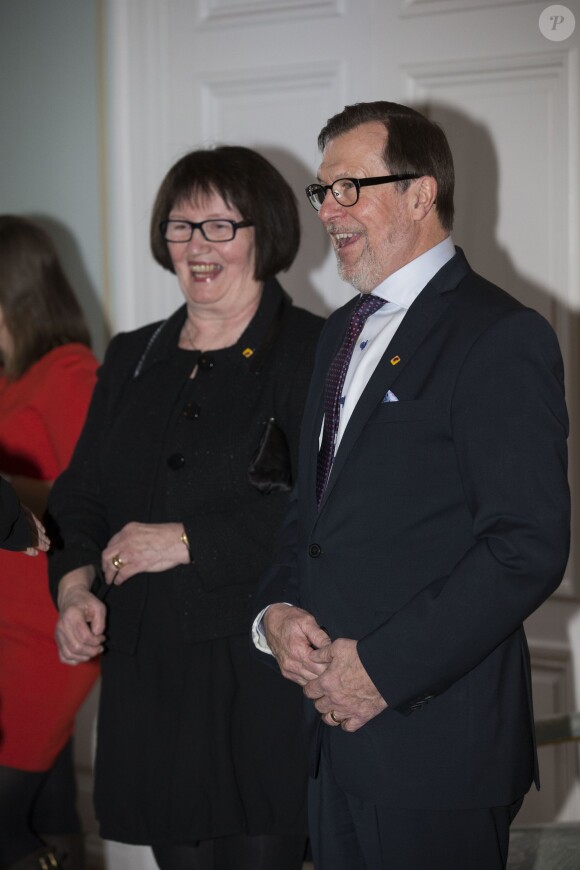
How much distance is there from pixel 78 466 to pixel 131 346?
288 millimetres

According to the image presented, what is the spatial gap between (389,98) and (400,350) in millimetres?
1647

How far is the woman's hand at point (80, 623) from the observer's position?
6.47 feet

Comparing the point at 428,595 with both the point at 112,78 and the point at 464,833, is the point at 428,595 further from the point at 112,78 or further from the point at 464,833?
the point at 112,78


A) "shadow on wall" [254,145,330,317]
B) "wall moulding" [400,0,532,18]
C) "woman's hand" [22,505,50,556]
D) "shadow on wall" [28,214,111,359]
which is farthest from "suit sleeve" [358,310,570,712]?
"shadow on wall" [28,214,111,359]

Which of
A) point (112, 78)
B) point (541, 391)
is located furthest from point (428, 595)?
point (112, 78)

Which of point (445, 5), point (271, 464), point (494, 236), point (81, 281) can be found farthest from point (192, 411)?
point (81, 281)

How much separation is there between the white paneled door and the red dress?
0.89m

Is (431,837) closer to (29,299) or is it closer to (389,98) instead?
(29,299)

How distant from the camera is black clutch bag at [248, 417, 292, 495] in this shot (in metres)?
1.94

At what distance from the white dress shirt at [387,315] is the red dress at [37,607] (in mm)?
1050

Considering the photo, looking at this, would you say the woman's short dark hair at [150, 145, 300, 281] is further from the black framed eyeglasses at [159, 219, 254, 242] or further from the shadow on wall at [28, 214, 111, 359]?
the shadow on wall at [28, 214, 111, 359]

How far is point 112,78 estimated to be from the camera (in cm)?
335

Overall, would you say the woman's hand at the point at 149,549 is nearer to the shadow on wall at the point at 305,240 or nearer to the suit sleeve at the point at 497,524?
the suit sleeve at the point at 497,524

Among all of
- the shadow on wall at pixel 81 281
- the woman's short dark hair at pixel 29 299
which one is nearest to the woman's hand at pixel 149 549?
the woman's short dark hair at pixel 29 299
